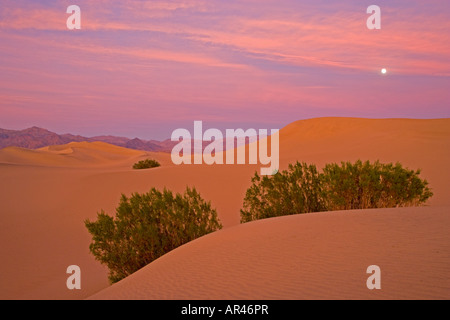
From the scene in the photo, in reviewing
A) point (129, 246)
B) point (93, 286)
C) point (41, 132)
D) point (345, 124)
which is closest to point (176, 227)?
point (129, 246)

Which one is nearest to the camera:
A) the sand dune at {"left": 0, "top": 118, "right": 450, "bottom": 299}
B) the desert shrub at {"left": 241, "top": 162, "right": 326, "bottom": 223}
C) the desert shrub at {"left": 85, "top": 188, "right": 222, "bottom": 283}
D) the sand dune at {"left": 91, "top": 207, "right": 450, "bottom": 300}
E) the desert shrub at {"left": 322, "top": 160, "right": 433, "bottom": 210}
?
the sand dune at {"left": 91, "top": 207, "right": 450, "bottom": 300}

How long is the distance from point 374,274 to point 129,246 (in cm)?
646

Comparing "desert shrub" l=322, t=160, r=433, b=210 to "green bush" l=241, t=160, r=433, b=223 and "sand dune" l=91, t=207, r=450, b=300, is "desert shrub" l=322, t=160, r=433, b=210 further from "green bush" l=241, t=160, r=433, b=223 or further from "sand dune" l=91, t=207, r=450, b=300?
"sand dune" l=91, t=207, r=450, b=300

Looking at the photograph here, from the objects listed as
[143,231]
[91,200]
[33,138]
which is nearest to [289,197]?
[143,231]

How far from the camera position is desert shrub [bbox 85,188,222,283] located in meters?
9.56

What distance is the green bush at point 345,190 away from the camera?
36.2ft

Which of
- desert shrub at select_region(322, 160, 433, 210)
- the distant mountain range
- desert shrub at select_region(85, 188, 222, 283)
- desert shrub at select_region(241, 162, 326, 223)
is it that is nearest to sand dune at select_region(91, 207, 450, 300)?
desert shrub at select_region(85, 188, 222, 283)

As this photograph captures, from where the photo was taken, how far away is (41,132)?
18650cm

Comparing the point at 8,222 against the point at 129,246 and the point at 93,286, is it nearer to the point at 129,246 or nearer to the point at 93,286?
the point at 93,286

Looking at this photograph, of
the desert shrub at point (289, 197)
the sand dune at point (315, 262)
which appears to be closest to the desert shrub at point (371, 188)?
the desert shrub at point (289, 197)

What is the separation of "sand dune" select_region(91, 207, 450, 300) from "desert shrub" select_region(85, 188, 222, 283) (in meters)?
1.79

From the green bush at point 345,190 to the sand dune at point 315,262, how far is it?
2870mm

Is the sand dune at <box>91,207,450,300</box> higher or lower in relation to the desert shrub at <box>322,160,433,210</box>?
lower

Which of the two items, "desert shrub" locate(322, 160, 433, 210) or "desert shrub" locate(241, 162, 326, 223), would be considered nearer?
"desert shrub" locate(322, 160, 433, 210)
